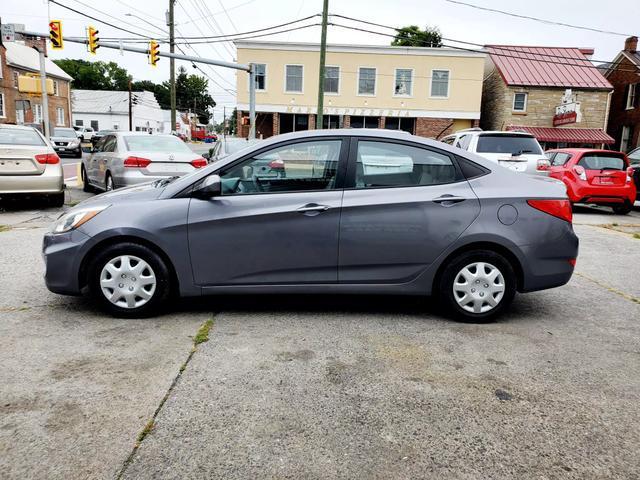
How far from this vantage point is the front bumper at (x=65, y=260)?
4.15 meters

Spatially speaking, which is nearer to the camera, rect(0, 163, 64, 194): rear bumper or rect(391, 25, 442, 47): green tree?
rect(0, 163, 64, 194): rear bumper

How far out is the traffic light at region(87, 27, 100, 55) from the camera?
20.8m

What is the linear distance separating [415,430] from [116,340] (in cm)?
228

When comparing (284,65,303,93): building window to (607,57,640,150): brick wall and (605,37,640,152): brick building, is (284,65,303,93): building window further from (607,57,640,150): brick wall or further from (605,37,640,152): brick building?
(607,57,640,150): brick wall

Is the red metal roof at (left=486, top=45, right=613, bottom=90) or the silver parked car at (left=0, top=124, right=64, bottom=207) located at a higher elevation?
the red metal roof at (left=486, top=45, right=613, bottom=90)

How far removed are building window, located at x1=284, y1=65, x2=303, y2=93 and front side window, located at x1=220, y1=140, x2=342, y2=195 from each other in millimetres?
31048

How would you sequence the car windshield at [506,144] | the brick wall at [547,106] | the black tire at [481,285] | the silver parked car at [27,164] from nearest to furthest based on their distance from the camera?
the black tire at [481,285]
the silver parked car at [27,164]
the car windshield at [506,144]
the brick wall at [547,106]

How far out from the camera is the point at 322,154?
429 centimetres

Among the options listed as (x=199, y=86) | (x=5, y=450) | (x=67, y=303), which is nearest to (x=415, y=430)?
(x=5, y=450)

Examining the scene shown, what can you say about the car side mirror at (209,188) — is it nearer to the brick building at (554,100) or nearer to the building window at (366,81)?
the brick building at (554,100)

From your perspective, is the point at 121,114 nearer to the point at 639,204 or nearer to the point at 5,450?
the point at 639,204

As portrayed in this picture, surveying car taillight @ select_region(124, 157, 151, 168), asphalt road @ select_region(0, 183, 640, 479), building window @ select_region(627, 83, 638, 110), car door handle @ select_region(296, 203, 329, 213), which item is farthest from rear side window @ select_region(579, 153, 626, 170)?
building window @ select_region(627, 83, 638, 110)

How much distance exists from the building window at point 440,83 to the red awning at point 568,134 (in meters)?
4.80

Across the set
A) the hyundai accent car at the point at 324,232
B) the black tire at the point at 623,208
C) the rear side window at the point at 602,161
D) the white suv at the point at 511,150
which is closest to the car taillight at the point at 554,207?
the hyundai accent car at the point at 324,232
